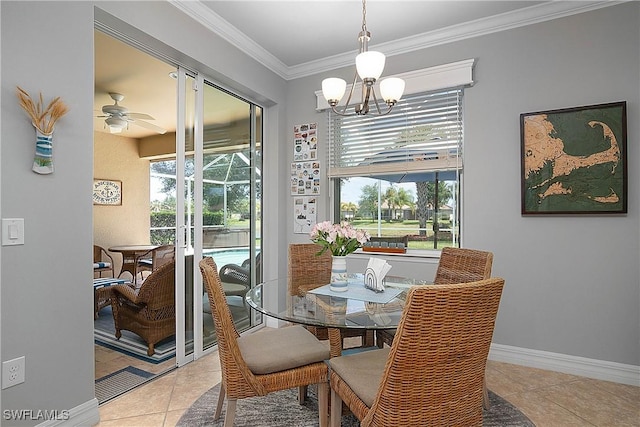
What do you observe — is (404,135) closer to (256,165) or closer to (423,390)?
(256,165)

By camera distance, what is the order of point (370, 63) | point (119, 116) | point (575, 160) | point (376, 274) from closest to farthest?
A: point (370, 63) < point (376, 274) < point (575, 160) < point (119, 116)

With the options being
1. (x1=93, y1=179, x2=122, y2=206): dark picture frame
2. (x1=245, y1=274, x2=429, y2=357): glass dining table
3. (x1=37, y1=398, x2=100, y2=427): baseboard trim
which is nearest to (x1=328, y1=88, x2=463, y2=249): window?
(x1=245, y1=274, x2=429, y2=357): glass dining table

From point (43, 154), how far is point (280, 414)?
1862mm

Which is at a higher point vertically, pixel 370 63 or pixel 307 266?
pixel 370 63

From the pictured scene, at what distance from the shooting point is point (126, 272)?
6219mm

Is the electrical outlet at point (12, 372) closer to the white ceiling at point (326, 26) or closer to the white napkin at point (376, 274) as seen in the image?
the white napkin at point (376, 274)

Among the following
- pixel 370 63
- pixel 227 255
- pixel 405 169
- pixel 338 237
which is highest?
pixel 370 63

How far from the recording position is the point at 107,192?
600 centimetres

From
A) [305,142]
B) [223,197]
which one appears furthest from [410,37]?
[223,197]

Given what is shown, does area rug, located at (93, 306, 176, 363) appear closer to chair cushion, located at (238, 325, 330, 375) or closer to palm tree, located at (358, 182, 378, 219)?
chair cushion, located at (238, 325, 330, 375)

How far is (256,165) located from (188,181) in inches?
37.4

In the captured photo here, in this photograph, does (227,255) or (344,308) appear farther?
(227,255)

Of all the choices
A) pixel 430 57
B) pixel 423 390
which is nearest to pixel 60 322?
pixel 423 390

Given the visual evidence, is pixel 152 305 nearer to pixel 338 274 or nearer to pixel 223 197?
pixel 223 197
